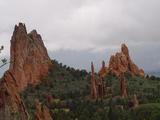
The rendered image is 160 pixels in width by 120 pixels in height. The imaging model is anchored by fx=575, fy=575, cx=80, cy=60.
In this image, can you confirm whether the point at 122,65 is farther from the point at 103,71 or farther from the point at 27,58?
the point at 27,58

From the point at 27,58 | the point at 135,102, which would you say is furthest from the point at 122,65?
the point at 135,102

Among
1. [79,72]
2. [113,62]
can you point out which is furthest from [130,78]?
[79,72]

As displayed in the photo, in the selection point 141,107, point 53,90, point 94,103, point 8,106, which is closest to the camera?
point 8,106

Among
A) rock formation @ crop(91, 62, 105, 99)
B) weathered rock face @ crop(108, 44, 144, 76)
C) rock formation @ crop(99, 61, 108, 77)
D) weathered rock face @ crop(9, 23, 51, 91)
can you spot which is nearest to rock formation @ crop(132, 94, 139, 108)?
rock formation @ crop(91, 62, 105, 99)

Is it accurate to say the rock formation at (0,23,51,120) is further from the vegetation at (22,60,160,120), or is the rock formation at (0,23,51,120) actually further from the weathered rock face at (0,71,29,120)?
the weathered rock face at (0,71,29,120)

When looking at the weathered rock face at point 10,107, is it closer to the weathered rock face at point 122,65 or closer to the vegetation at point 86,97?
the vegetation at point 86,97

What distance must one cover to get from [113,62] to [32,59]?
2637 centimetres

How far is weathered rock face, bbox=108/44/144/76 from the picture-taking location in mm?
185750

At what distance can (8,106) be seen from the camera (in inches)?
1432

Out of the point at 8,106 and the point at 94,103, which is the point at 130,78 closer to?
the point at 94,103

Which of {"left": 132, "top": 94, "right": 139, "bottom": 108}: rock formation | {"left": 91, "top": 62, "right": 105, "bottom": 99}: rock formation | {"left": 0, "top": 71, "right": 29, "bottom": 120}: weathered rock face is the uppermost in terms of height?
{"left": 91, "top": 62, "right": 105, "bottom": 99}: rock formation

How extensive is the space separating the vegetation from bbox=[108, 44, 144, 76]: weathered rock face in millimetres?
3662

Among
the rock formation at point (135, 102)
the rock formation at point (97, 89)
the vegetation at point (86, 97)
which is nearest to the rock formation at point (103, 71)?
the vegetation at point (86, 97)

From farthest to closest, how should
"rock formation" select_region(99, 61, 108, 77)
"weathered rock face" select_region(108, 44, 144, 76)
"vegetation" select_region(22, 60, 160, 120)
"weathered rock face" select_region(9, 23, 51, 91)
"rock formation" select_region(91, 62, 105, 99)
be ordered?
"weathered rock face" select_region(108, 44, 144, 76) < "rock formation" select_region(99, 61, 108, 77) < "weathered rock face" select_region(9, 23, 51, 91) < "rock formation" select_region(91, 62, 105, 99) < "vegetation" select_region(22, 60, 160, 120)
